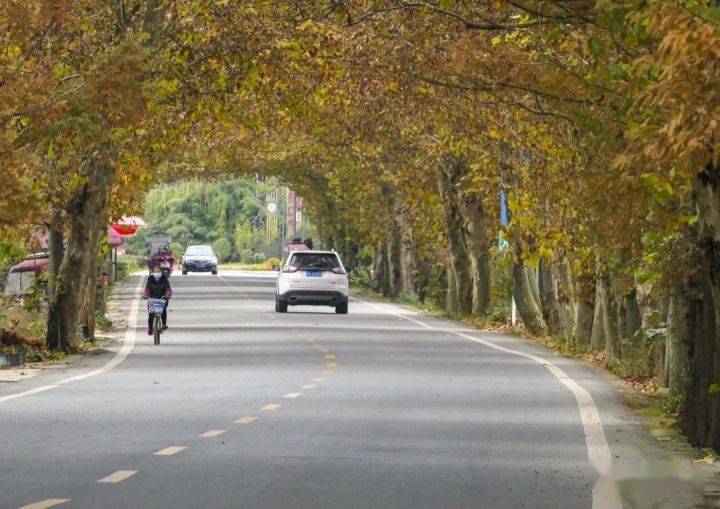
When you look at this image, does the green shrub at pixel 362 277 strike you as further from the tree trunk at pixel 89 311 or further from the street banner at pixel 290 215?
the street banner at pixel 290 215

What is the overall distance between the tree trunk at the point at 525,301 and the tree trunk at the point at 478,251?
Result: 643 centimetres

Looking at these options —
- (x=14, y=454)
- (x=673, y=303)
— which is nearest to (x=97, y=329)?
(x=673, y=303)

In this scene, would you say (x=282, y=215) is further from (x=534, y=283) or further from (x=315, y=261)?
(x=534, y=283)

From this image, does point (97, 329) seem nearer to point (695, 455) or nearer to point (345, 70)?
point (345, 70)

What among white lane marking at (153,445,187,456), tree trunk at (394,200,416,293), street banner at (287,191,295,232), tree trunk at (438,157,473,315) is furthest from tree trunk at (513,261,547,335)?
street banner at (287,191,295,232)

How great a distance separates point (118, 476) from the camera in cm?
1338

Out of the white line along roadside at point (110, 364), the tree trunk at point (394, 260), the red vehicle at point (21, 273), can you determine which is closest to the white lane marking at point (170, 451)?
the white line along roadside at point (110, 364)

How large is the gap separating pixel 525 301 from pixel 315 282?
8.16 metres

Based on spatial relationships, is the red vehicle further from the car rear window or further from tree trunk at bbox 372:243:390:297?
tree trunk at bbox 372:243:390:297

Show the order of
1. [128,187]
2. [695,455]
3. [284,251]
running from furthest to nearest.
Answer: [284,251]
[128,187]
[695,455]

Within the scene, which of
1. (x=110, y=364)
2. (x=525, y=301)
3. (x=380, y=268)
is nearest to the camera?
(x=110, y=364)

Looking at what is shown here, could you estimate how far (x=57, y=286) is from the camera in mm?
32281

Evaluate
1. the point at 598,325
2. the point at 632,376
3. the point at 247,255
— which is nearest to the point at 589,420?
the point at 632,376

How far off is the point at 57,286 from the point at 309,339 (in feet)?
18.9
